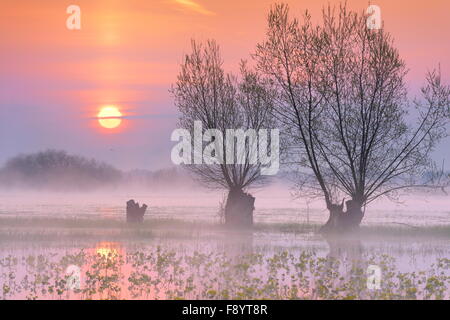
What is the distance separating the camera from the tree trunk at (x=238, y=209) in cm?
3975

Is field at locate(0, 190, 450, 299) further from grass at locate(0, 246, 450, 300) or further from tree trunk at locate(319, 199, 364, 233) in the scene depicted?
tree trunk at locate(319, 199, 364, 233)

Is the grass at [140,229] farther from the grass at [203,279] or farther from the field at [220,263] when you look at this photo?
the grass at [203,279]

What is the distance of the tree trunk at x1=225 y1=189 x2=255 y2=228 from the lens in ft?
130

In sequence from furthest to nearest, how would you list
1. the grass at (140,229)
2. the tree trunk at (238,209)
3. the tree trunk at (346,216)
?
the tree trunk at (238,209)
the tree trunk at (346,216)
the grass at (140,229)

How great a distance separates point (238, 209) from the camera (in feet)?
131

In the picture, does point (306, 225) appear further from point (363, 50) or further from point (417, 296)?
point (417, 296)

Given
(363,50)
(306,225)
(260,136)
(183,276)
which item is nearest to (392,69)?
(363,50)

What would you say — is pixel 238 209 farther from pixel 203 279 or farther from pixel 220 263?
pixel 203 279

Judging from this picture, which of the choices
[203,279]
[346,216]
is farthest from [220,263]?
[346,216]

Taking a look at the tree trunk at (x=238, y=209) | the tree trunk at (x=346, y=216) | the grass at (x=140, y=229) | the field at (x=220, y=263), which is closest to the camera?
the field at (x=220, y=263)

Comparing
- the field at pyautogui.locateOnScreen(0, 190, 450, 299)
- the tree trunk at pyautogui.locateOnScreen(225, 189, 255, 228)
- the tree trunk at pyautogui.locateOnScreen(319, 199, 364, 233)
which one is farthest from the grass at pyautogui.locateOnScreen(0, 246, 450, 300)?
the tree trunk at pyautogui.locateOnScreen(225, 189, 255, 228)

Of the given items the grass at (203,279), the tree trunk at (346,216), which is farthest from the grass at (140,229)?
the grass at (203,279)

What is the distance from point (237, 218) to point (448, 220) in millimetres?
18283

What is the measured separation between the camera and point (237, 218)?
39.8m
